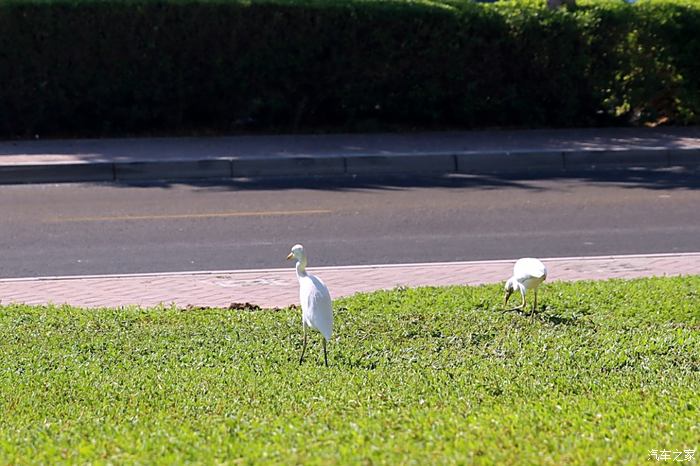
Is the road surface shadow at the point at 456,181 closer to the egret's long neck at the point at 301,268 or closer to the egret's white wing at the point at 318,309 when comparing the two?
the egret's long neck at the point at 301,268

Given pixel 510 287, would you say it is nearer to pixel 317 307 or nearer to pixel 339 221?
pixel 317 307

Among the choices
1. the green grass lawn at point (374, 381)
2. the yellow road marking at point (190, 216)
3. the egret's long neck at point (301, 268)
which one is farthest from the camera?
the yellow road marking at point (190, 216)

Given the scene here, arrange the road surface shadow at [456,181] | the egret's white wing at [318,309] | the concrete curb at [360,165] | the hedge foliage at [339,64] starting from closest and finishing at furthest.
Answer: the egret's white wing at [318,309] < the road surface shadow at [456,181] < the concrete curb at [360,165] < the hedge foliage at [339,64]

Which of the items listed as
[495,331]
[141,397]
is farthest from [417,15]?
[141,397]

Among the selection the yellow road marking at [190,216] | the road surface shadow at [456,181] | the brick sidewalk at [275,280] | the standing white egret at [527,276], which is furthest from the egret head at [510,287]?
the road surface shadow at [456,181]

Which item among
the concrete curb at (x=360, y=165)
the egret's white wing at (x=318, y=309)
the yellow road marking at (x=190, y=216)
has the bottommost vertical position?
the yellow road marking at (x=190, y=216)

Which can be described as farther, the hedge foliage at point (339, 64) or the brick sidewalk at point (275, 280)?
the hedge foliage at point (339, 64)

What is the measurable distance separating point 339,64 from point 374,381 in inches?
449

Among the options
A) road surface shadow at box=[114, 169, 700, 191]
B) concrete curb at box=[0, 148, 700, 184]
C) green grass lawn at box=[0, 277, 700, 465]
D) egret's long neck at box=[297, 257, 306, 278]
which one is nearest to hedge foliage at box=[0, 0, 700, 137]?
concrete curb at box=[0, 148, 700, 184]

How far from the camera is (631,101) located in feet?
56.7

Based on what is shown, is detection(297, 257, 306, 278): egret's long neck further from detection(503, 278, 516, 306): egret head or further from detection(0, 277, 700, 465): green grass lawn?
detection(503, 278, 516, 306): egret head

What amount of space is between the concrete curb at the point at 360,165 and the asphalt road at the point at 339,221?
1.31 ft

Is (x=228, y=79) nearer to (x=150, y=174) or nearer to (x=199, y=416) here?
(x=150, y=174)

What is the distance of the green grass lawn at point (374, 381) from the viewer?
4.59m
